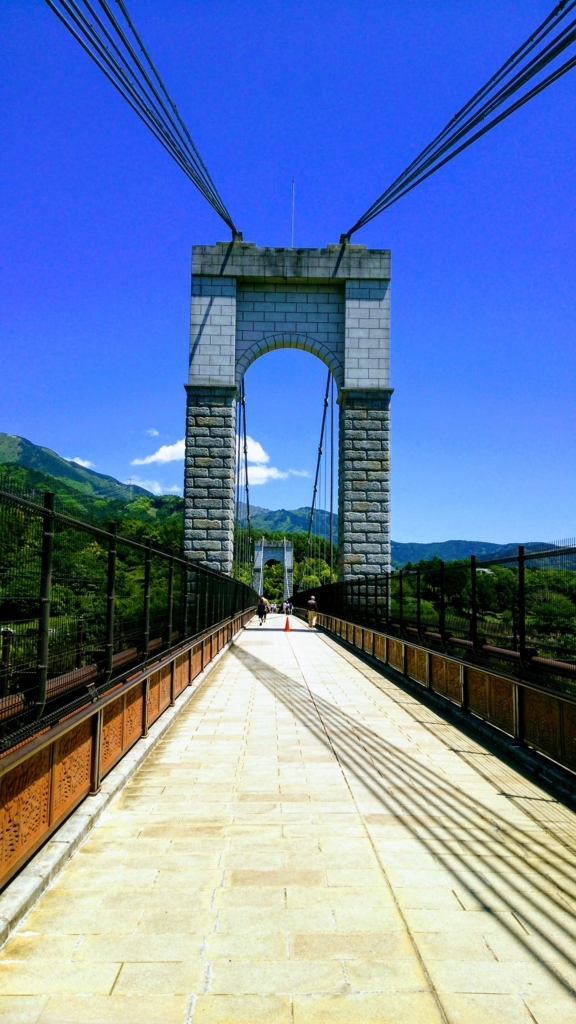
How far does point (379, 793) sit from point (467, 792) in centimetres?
65

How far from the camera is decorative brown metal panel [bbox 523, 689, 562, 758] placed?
6016mm

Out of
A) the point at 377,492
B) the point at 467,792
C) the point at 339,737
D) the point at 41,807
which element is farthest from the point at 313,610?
the point at 41,807

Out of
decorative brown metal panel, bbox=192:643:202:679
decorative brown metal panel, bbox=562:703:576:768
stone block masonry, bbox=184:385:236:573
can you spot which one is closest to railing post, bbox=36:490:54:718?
decorative brown metal panel, bbox=562:703:576:768

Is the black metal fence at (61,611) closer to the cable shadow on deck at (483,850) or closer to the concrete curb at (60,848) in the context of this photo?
the concrete curb at (60,848)

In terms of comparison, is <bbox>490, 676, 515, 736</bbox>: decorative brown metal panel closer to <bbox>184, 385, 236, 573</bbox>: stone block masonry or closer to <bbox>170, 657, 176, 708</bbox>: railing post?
<bbox>170, 657, 176, 708</bbox>: railing post

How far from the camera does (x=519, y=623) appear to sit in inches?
285

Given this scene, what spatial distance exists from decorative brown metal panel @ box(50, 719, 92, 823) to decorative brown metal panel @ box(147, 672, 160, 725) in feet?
8.07

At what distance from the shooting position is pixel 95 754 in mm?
5258

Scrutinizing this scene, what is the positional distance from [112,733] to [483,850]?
2803 mm

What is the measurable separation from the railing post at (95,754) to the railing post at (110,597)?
19.1 inches

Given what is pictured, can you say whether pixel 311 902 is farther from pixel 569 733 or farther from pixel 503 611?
pixel 503 611

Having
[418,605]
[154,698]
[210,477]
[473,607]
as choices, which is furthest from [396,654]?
[210,477]

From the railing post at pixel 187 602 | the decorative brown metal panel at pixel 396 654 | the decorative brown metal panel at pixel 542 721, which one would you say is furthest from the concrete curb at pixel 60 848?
the decorative brown metal panel at pixel 396 654

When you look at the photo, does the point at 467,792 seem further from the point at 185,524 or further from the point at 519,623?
the point at 185,524
